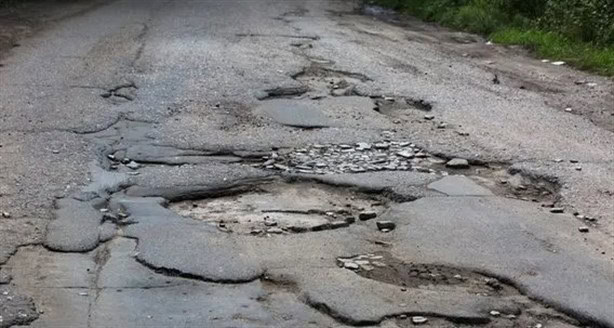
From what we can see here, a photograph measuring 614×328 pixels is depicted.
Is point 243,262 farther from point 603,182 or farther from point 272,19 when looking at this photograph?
point 272,19

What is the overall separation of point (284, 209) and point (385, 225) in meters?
0.70

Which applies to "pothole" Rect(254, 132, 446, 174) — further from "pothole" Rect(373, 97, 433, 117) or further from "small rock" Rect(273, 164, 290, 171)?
"pothole" Rect(373, 97, 433, 117)

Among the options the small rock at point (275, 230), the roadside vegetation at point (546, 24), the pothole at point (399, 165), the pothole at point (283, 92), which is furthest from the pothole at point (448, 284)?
the roadside vegetation at point (546, 24)

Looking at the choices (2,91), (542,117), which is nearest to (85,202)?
(2,91)

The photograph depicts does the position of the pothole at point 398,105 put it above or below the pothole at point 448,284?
below

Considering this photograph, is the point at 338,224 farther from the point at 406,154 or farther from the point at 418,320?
the point at 406,154

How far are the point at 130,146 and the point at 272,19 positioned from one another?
9.51m

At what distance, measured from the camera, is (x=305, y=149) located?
7051 mm

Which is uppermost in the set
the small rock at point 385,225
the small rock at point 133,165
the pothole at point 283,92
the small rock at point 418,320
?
the small rock at point 418,320

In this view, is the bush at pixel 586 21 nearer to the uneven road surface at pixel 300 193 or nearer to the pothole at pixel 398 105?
the uneven road surface at pixel 300 193

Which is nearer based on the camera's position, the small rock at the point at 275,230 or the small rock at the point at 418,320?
the small rock at the point at 418,320

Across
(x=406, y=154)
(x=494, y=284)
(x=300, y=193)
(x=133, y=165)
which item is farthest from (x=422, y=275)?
(x=133, y=165)

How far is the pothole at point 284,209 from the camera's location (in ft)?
17.8

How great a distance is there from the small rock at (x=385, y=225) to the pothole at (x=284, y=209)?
148mm
